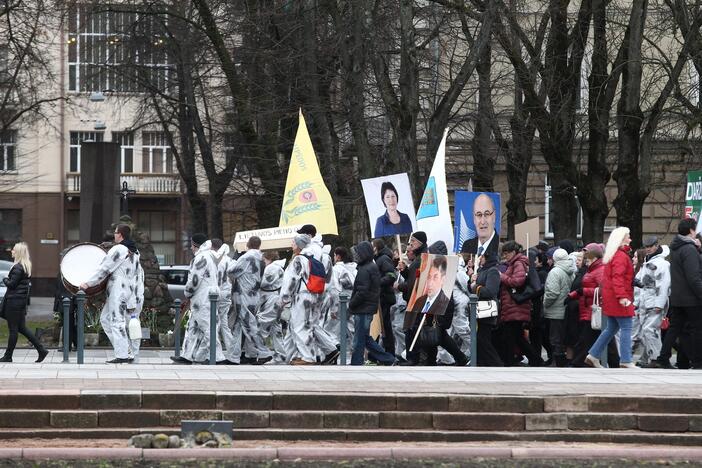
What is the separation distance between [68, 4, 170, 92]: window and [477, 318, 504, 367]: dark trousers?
16.5 metres

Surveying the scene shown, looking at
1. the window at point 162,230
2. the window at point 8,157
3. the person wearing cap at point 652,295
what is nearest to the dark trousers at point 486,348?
the person wearing cap at point 652,295

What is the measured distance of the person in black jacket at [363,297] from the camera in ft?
59.5

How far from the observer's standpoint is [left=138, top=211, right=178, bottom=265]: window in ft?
203

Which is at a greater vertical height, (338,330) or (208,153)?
(208,153)

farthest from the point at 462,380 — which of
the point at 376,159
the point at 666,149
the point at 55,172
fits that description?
the point at 55,172

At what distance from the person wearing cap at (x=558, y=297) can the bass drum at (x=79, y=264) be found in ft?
20.7

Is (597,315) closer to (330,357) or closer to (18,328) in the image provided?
(330,357)

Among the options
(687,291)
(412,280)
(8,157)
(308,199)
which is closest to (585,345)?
(687,291)

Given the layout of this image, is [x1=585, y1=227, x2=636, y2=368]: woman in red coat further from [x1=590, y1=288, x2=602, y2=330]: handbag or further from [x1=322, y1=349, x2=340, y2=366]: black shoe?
[x1=322, y1=349, x2=340, y2=366]: black shoe

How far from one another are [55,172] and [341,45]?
3562 centimetres

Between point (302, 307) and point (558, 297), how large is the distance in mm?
3178

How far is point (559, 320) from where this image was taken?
60.7 feet

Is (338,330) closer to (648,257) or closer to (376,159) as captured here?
(648,257)

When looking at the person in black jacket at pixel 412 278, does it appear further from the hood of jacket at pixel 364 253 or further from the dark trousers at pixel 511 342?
the dark trousers at pixel 511 342
